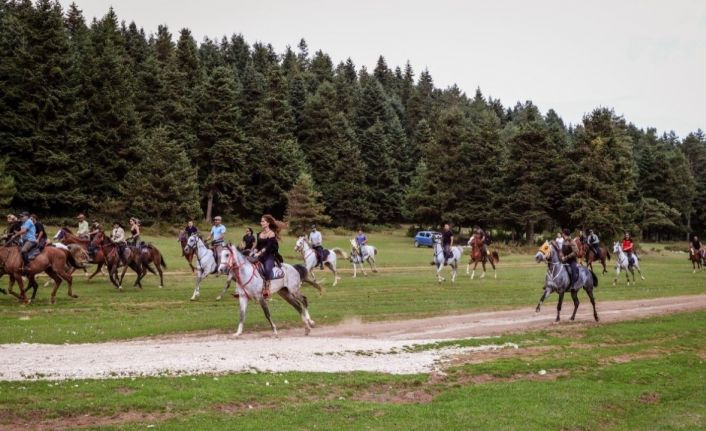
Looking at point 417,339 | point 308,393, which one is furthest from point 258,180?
point 308,393

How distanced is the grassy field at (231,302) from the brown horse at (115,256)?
838mm

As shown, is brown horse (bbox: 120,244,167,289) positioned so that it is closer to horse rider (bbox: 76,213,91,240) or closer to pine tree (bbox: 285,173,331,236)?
horse rider (bbox: 76,213,91,240)

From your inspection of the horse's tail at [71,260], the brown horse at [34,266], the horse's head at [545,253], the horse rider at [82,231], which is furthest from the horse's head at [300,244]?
the horse's head at [545,253]

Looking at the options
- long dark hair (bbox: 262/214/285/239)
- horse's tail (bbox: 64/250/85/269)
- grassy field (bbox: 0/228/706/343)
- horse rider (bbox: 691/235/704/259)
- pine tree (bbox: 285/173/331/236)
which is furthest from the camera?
pine tree (bbox: 285/173/331/236)

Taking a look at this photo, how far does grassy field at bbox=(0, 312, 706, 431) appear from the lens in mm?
10844

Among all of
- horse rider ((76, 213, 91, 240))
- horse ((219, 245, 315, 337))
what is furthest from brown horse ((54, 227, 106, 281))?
horse ((219, 245, 315, 337))

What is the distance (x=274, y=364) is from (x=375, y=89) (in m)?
107

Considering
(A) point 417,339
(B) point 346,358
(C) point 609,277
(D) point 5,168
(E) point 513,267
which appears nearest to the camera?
(B) point 346,358

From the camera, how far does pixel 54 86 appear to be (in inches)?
2707

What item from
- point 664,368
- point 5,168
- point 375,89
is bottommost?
point 664,368

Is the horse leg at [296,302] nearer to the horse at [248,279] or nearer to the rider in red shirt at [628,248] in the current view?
the horse at [248,279]

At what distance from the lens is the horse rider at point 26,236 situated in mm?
24797

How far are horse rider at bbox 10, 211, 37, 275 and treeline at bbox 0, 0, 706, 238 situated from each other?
1453 inches

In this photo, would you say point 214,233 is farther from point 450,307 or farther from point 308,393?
point 308,393
